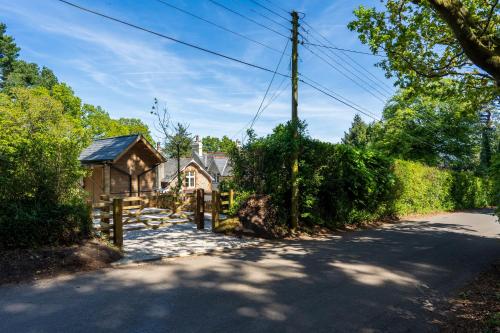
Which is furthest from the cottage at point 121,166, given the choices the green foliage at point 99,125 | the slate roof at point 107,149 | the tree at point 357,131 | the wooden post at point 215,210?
the tree at point 357,131

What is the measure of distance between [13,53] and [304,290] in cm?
4882

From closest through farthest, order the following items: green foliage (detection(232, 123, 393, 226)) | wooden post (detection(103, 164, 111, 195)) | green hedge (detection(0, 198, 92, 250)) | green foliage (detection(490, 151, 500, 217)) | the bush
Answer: green hedge (detection(0, 198, 92, 250))
green foliage (detection(490, 151, 500, 217))
green foliage (detection(232, 123, 393, 226))
the bush
wooden post (detection(103, 164, 111, 195))

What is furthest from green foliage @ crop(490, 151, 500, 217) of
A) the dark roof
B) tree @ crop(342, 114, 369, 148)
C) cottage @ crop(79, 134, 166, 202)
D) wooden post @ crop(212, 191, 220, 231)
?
tree @ crop(342, 114, 369, 148)

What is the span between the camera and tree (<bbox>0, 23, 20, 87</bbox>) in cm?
3781

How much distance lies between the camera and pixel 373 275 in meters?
6.34

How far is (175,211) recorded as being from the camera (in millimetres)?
13086

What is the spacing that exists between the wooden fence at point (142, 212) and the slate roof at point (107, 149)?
142 inches

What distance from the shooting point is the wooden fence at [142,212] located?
316 inches

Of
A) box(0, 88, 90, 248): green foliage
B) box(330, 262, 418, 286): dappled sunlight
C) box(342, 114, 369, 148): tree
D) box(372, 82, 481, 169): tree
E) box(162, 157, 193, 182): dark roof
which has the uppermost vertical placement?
box(342, 114, 369, 148): tree

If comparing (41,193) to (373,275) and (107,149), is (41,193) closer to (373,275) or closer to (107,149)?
(373,275)

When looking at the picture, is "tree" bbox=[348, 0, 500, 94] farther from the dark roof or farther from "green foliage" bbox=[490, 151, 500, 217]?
the dark roof

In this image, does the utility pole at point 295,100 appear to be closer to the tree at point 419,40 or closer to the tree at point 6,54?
the tree at point 419,40

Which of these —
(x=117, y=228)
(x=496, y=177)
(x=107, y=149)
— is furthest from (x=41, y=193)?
(x=107, y=149)

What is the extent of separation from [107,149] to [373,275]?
17.1m
